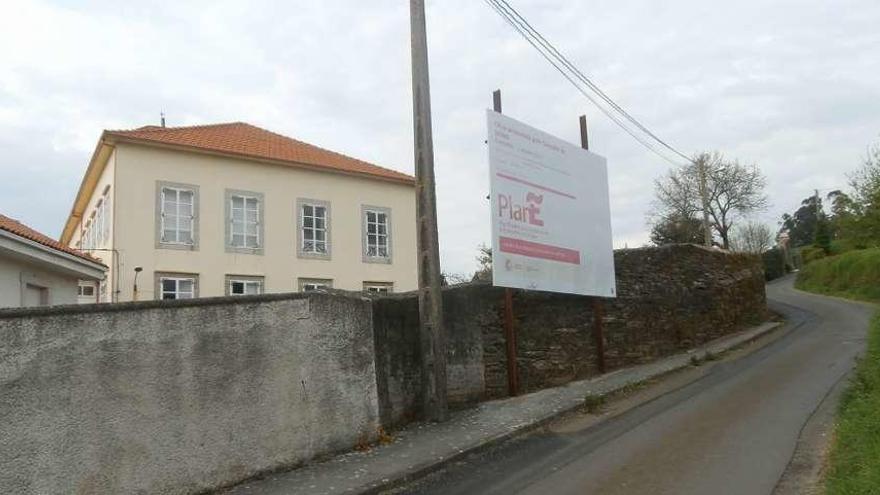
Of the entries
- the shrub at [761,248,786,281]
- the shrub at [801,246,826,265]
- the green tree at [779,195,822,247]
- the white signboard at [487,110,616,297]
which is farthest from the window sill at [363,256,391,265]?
the green tree at [779,195,822,247]

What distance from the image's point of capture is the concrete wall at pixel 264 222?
2225 centimetres

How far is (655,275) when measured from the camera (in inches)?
642

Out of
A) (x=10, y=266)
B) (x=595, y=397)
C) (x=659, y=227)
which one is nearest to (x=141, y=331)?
(x=10, y=266)

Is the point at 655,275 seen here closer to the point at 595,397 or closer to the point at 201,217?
the point at 595,397

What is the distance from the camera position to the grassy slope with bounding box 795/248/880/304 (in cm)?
3139

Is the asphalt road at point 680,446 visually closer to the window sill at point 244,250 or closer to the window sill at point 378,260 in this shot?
the window sill at point 378,260

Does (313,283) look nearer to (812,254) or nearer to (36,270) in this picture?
(36,270)

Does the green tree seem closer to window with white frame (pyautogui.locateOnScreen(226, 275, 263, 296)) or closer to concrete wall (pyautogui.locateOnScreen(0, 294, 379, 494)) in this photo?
window with white frame (pyautogui.locateOnScreen(226, 275, 263, 296))

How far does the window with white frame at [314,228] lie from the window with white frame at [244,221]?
150 cm

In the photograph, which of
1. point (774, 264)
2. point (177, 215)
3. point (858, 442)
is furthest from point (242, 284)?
point (774, 264)

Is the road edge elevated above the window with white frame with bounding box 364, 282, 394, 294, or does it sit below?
below

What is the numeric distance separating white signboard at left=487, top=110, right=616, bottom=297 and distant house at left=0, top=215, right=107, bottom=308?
6.81m

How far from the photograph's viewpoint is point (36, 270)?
12461 millimetres

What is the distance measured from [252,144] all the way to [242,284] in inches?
204
